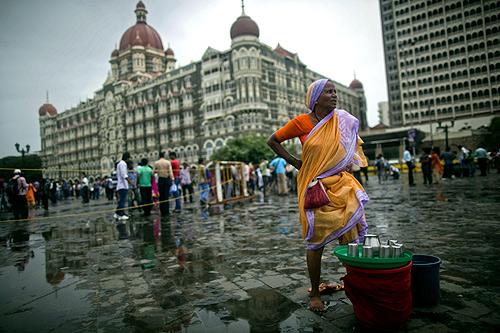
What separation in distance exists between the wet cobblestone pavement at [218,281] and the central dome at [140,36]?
211 ft

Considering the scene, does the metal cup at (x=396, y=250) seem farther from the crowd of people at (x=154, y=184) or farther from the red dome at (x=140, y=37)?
the red dome at (x=140, y=37)

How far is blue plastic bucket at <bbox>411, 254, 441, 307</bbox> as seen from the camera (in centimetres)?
215

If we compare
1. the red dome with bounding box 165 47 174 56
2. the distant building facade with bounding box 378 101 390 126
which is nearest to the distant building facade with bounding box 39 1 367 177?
the red dome with bounding box 165 47 174 56

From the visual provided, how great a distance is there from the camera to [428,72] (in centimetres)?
6431

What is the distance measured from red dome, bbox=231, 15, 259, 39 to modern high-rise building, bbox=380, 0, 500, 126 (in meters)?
33.7

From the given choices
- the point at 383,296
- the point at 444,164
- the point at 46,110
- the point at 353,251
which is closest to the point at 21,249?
the point at 353,251

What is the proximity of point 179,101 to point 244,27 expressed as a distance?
15.9 meters

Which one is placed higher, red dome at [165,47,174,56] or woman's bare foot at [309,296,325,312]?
red dome at [165,47,174,56]

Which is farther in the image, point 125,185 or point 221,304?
point 125,185

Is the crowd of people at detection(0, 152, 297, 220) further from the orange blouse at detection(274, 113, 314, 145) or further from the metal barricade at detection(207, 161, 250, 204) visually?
the orange blouse at detection(274, 113, 314, 145)

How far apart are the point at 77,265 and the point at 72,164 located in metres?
76.0

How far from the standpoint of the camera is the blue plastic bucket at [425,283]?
84.6 inches

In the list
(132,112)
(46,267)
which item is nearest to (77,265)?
(46,267)

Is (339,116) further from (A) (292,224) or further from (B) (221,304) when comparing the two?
(A) (292,224)
